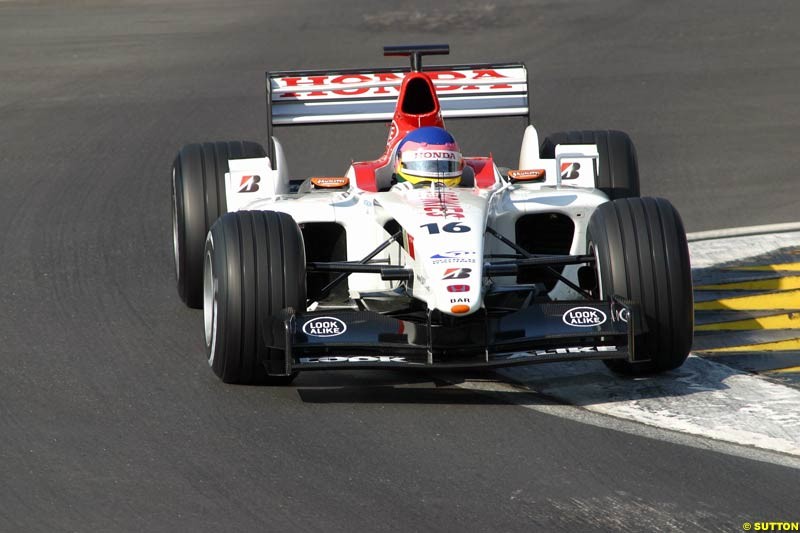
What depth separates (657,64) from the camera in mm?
20453

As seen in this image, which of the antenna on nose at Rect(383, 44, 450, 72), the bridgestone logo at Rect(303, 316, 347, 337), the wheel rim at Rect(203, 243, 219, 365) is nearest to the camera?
the bridgestone logo at Rect(303, 316, 347, 337)

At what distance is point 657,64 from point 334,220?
1181cm

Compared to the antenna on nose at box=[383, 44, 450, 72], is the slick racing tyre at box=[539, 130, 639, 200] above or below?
below

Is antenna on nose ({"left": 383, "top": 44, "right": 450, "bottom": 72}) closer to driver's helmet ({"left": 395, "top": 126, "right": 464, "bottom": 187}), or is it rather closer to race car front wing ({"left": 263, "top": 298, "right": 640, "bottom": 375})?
driver's helmet ({"left": 395, "top": 126, "right": 464, "bottom": 187})

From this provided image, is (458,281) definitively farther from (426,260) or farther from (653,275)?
(653,275)

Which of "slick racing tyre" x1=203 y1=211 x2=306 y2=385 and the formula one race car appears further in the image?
"slick racing tyre" x1=203 y1=211 x2=306 y2=385

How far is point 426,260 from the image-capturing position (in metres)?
8.48

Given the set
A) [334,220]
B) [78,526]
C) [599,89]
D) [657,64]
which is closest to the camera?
[78,526]

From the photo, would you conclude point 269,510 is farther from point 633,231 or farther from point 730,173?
point 730,173

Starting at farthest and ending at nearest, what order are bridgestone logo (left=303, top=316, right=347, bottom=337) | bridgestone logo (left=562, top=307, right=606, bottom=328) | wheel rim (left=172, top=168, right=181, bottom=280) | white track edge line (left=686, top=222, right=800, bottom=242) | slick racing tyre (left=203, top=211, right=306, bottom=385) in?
1. white track edge line (left=686, top=222, right=800, bottom=242)
2. wheel rim (left=172, top=168, right=181, bottom=280)
3. slick racing tyre (left=203, top=211, right=306, bottom=385)
4. bridgestone logo (left=562, top=307, right=606, bottom=328)
5. bridgestone logo (left=303, top=316, right=347, bottom=337)

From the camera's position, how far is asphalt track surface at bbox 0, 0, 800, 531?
712 centimetres

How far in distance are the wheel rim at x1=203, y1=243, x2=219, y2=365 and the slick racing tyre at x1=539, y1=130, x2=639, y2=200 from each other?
3.23m

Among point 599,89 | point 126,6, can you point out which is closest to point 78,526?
point 599,89

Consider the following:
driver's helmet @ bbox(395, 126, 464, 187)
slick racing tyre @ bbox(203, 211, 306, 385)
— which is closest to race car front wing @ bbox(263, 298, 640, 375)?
slick racing tyre @ bbox(203, 211, 306, 385)
